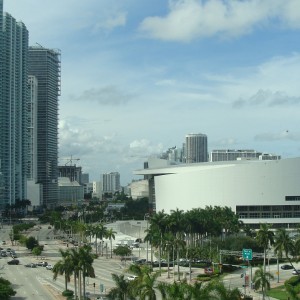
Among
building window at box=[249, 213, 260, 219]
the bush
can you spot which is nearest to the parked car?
the bush

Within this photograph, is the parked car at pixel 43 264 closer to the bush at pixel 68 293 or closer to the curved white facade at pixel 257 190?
the bush at pixel 68 293

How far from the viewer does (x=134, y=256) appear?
112 meters

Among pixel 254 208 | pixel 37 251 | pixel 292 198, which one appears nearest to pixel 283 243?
pixel 37 251

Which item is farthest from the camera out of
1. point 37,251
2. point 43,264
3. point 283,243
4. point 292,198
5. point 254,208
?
point 254,208

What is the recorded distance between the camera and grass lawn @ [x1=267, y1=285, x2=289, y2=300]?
67.2 metres

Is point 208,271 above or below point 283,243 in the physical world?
below

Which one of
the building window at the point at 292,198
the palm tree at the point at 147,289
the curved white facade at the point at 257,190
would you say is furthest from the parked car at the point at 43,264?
the building window at the point at 292,198

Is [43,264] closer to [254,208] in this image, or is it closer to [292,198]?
[254,208]

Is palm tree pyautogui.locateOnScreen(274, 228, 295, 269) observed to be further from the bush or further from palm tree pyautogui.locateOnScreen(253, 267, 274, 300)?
the bush

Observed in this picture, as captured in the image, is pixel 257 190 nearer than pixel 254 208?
Yes

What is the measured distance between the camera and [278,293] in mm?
69875

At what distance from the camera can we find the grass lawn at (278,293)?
6725 centimetres

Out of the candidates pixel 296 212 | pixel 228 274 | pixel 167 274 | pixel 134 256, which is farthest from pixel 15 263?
pixel 296 212


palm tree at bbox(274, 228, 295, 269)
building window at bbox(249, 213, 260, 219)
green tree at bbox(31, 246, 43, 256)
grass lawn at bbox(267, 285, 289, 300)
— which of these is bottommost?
grass lawn at bbox(267, 285, 289, 300)
